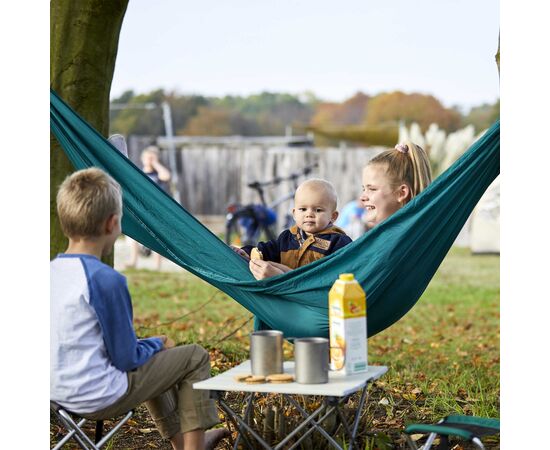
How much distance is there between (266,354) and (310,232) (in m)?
0.75

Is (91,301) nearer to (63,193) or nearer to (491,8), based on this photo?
(63,193)

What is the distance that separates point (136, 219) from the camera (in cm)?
299

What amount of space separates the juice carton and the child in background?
63 centimetres

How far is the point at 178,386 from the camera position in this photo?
2.45m

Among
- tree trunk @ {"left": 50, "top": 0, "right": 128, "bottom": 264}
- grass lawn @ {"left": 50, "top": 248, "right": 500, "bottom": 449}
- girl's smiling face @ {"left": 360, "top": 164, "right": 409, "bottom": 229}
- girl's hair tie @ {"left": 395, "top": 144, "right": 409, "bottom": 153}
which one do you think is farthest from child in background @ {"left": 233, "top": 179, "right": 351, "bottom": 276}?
tree trunk @ {"left": 50, "top": 0, "right": 128, "bottom": 264}

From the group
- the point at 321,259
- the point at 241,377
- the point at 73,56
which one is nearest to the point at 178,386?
the point at 241,377

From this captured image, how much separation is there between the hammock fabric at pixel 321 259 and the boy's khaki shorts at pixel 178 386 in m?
0.38

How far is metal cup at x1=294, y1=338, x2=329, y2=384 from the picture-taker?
220cm

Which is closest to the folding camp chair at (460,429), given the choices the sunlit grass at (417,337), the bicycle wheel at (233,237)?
the sunlit grass at (417,337)

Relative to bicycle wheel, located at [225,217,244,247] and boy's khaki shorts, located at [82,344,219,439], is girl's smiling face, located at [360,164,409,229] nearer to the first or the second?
boy's khaki shorts, located at [82,344,219,439]

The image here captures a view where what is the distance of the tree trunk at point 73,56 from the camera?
3.68m

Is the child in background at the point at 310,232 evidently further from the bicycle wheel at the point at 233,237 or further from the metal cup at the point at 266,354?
the bicycle wheel at the point at 233,237
